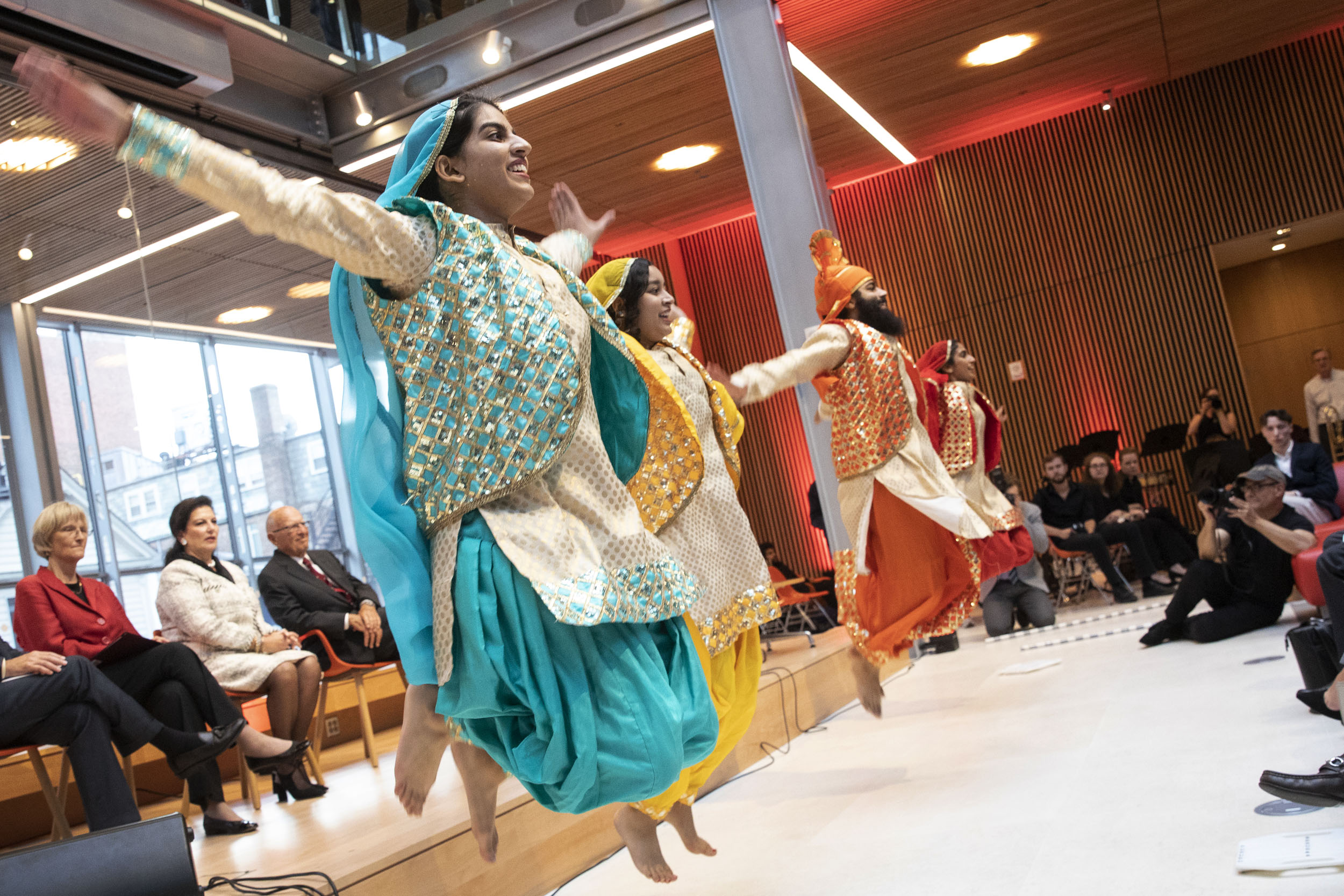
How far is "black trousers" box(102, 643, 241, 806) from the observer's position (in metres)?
3.68

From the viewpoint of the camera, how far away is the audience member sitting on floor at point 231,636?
171 inches

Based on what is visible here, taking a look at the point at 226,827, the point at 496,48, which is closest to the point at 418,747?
the point at 226,827

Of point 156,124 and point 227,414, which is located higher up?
point 227,414

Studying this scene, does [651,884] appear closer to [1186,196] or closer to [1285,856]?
[1285,856]

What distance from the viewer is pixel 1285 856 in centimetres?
207

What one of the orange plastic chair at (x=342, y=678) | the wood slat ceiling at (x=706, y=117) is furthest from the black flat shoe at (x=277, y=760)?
the wood slat ceiling at (x=706, y=117)

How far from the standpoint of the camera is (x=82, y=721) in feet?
10.3

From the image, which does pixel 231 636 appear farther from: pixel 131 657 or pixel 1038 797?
pixel 1038 797

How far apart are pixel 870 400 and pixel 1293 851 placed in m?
2.29

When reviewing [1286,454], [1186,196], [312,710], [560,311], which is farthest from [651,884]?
[1186,196]

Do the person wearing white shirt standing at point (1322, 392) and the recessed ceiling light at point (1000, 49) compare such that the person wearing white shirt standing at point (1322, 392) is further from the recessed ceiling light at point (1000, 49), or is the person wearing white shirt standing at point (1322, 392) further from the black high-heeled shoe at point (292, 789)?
the black high-heeled shoe at point (292, 789)

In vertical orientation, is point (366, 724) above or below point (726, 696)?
below

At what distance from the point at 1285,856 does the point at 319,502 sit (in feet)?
29.0

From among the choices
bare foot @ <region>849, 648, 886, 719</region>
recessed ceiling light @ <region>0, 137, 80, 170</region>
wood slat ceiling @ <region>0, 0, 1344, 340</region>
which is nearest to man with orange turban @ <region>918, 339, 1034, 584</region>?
bare foot @ <region>849, 648, 886, 719</region>
